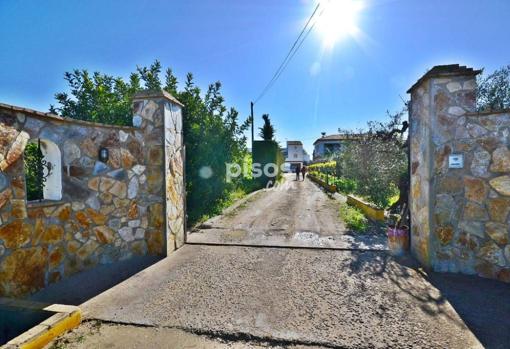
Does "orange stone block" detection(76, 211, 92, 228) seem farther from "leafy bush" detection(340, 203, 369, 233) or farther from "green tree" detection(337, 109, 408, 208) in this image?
"green tree" detection(337, 109, 408, 208)

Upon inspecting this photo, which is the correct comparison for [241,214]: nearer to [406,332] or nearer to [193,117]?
[193,117]

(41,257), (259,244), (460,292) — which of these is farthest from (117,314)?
(460,292)

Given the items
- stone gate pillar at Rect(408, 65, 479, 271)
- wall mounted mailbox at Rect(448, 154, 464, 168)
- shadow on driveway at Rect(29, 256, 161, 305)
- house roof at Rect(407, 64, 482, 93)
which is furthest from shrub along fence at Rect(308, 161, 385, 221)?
shadow on driveway at Rect(29, 256, 161, 305)

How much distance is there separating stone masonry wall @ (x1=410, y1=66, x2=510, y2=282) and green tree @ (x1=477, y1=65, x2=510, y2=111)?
7.38m

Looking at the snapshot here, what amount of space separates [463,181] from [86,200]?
5.64 m

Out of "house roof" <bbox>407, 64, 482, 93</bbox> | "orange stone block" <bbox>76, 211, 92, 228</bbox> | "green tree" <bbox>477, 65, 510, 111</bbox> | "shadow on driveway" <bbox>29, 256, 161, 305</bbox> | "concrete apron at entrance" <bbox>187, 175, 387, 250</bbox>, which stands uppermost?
"green tree" <bbox>477, 65, 510, 111</bbox>

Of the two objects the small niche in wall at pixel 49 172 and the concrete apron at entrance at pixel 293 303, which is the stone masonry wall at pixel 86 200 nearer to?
the small niche in wall at pixel 49 172

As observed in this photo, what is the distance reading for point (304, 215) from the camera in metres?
8.53

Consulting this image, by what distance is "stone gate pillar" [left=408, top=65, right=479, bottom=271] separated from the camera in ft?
12.8

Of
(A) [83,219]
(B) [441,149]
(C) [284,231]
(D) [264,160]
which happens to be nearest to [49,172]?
(A) [83,219]

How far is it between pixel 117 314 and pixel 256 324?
158 centimetres

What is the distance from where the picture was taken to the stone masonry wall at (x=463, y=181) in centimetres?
368

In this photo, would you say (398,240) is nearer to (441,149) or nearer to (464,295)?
(464,295)

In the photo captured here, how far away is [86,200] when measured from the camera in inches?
161
